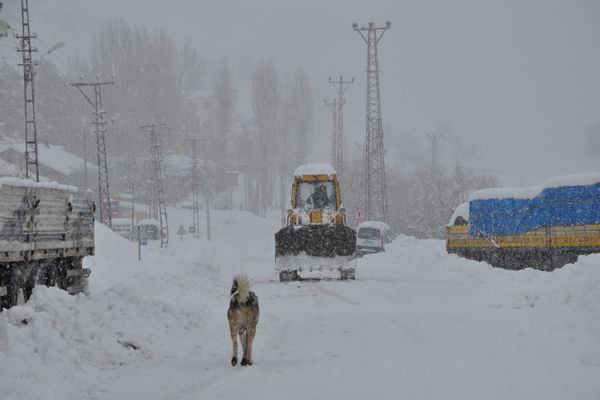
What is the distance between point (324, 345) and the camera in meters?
10.6

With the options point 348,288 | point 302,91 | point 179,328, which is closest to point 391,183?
point 302,91

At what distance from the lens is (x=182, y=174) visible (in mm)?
98750

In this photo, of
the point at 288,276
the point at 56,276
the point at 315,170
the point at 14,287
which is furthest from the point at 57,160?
the point at 14,287

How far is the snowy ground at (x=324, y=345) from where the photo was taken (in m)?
7.50

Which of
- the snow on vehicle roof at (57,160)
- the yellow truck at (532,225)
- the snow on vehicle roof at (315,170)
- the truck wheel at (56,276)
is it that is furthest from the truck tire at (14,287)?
the snow on vehicle roof at (57,160)

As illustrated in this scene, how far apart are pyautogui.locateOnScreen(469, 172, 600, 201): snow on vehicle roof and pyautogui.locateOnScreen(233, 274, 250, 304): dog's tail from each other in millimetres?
18438

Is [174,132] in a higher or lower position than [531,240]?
higher

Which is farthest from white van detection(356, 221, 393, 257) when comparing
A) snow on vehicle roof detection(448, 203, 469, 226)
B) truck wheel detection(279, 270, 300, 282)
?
truck wheel detection(279, 270, 300, 282)

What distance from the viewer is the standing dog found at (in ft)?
29.7

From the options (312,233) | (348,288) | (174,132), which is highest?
(174,132)

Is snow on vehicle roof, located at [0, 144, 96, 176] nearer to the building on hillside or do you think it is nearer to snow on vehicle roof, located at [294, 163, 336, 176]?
the building on hillside

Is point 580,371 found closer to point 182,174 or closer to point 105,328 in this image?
point 105,328

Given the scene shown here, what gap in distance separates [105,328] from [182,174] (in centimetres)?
8957

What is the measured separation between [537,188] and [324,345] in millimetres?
18288
